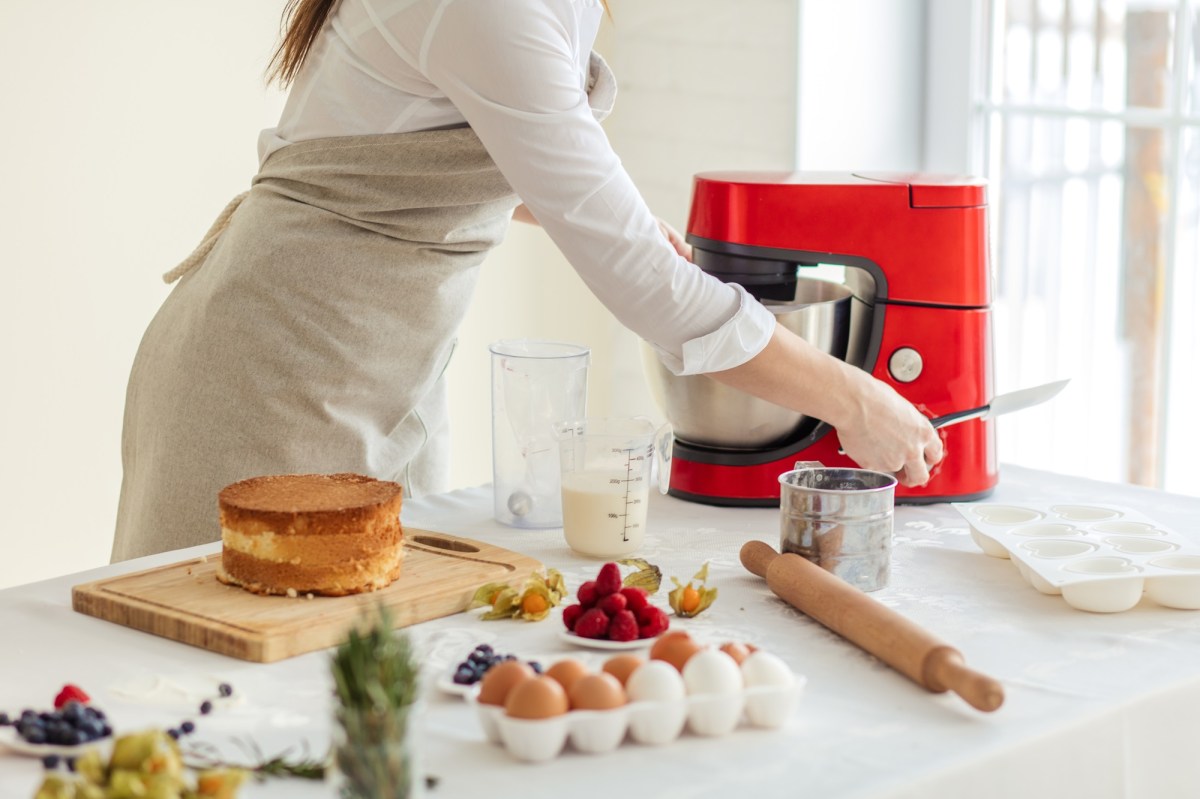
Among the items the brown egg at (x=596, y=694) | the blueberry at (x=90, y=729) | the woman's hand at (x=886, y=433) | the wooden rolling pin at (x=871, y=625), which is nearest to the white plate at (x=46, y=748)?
the blueberry at (x=90, y=729)

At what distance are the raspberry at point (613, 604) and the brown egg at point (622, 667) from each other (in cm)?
13

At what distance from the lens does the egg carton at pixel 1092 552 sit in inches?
42.5

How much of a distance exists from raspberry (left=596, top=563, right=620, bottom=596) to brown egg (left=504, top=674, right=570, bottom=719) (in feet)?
0.69

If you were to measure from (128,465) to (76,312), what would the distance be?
29.1 inches

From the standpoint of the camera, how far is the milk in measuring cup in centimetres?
122

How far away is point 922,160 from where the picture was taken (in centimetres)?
253

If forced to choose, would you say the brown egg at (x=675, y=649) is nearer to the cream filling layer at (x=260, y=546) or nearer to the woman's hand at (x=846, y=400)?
the cream filling layer at (x=260, y=546)

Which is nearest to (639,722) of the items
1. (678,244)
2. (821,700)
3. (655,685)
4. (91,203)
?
(655,685)

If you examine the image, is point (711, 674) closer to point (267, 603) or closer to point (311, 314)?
point (267, 603)

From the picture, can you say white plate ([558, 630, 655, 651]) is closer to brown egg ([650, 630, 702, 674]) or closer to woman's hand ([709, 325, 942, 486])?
brown egg ([650, 630, 702, 674])

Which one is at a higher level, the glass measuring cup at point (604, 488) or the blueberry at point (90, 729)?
the glass measuring cup at point (604, 488)

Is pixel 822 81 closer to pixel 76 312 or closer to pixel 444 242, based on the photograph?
pixel 444 242

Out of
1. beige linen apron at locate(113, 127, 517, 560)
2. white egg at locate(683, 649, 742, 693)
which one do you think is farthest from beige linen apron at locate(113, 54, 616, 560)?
white egg at locate(683, 649, 742, 693)

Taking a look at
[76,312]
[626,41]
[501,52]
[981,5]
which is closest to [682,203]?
[626,41]
